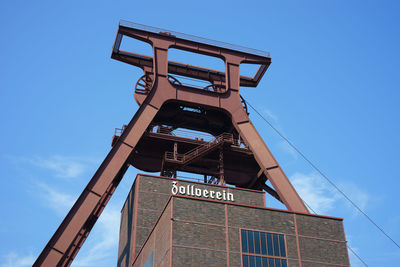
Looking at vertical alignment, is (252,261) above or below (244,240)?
below

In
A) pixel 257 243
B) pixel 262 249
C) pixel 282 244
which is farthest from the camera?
pixel 282 244

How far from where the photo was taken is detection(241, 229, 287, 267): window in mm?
23141

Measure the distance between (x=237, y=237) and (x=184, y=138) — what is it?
41.4ft

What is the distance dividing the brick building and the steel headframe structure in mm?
3584

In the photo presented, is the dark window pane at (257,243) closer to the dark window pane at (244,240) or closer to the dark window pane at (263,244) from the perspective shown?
the dark window pane at (263,244)

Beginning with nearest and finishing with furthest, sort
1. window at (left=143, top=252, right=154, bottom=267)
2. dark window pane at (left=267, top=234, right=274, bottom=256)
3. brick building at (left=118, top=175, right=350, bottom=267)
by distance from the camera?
brick building at (left=118, top=175, right=350, bottom=267) < dark window pane at (left=267, top=234, right=274, bottom=256) < window at (left=143, top=252, right=154, bottom=267)

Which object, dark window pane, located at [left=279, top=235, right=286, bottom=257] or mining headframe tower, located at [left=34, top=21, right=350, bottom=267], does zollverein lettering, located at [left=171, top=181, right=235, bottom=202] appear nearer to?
mining headframe tower, located at [left=34, top=21, right=350, bottom=267]

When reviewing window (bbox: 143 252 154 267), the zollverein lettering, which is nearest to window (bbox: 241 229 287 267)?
window (bbox: 143 252 154 267)

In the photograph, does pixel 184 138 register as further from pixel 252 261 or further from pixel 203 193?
pixel 252 261

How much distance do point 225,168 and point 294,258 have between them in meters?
12.7

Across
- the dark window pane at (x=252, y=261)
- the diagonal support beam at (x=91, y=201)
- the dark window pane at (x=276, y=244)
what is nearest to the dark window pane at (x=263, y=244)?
the dark window pane at (x=276, y=244)

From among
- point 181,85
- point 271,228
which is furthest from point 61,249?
point 181,85

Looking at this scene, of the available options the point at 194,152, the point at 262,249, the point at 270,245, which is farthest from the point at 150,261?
the point at 194,152

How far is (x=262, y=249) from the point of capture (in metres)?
23.7
